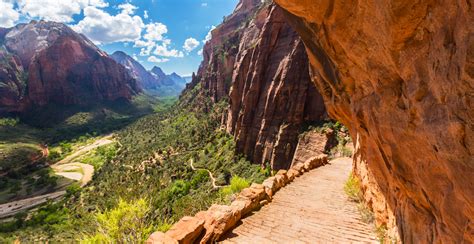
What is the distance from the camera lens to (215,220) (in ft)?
31.3

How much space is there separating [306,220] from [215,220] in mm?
3757

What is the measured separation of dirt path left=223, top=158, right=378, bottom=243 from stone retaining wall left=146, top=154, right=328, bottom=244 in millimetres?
340

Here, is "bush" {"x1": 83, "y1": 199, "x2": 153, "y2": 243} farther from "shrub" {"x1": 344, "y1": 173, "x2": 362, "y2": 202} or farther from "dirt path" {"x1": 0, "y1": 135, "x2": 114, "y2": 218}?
"dirt path" {"x1": 0, "y1": 135, "x2": 114, "y2": 218}

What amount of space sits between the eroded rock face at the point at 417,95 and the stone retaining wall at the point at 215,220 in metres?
5.22

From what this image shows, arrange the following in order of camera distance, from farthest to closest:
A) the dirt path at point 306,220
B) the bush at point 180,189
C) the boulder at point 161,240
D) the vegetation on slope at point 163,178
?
the bush at point 180,189, the vegetation on slope at point 163,178, the dirt path at point 306,220, the boulder at point 161,240

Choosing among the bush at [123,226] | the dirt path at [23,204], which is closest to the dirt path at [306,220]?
the bush at [123,226]

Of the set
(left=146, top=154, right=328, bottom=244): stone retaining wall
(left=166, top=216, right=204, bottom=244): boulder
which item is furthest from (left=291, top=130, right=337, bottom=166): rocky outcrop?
(left=166, top=216, right=204, bottom=244): boulder

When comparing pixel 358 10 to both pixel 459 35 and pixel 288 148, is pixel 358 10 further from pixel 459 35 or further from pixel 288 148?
pixel 288 148

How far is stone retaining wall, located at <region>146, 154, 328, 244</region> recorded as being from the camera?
7.94 meters

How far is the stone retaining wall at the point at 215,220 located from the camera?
794 cm

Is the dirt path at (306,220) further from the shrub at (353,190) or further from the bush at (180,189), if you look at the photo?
the bush at (180,189)

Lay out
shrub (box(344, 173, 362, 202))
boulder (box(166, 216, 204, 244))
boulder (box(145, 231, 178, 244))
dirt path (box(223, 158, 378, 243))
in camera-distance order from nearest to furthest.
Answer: boulder (box(145, 231, 178, 244))
boulder (box(166, 216, 204, 244))
dirt path (box(223, 158, 378, 243))
shrub (box(344, 173, 362, 202))

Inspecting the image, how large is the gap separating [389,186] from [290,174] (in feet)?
29.9

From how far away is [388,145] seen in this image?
6.38 m
